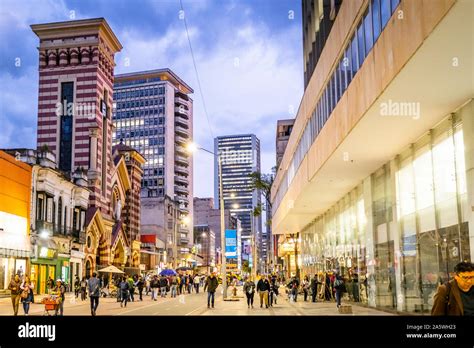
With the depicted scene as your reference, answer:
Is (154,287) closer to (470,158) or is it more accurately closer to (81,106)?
(470,158)

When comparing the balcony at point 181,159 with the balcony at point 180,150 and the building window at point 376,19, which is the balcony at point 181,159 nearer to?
the balcony at point 180,150

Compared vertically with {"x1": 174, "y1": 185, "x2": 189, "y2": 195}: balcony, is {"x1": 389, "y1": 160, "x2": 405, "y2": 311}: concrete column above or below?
below

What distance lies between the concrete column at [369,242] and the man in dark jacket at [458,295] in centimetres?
1988

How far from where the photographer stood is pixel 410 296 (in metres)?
21.3

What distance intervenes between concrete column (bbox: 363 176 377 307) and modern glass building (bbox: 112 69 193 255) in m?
112

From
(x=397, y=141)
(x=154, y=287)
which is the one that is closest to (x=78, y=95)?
(x=154, y=287)

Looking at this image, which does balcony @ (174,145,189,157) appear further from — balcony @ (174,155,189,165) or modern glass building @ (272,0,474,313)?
modern glass building @ (272,0,474,313)

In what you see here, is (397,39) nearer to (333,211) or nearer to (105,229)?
(333,211)

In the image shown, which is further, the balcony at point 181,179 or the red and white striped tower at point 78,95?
the balcony at point 181,179

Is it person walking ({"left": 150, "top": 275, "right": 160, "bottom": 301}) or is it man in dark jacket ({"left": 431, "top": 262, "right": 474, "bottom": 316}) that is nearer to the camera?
man in dark jacket ({"left": 431, "top": 262, "right": 474, "bottom": 316})

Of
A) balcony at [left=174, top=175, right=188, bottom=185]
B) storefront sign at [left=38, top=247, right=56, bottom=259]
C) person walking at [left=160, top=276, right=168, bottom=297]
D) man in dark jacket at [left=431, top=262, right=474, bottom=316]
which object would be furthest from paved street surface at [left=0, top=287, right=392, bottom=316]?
balcony at [left=174, top=175, right=188, bottom=185]

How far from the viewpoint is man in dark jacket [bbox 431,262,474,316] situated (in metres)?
6.87

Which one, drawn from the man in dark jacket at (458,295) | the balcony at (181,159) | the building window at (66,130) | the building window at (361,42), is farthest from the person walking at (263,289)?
the balcony at (181,159)

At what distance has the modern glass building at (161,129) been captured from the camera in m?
146
